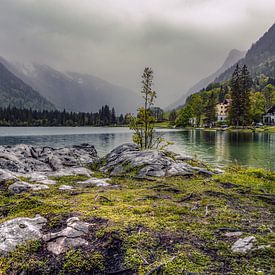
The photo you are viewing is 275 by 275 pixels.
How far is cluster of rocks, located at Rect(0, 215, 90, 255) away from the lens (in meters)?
6.23

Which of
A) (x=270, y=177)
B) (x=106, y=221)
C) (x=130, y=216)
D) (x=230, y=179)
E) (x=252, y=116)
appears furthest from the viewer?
(x=252, y=116)

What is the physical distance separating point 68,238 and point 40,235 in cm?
87

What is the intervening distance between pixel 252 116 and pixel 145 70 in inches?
4021

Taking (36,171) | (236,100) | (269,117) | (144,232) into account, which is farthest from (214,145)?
(269,117)

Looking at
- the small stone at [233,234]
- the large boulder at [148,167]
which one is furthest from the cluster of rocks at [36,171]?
the small stone at [233,234]

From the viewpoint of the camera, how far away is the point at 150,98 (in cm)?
2689

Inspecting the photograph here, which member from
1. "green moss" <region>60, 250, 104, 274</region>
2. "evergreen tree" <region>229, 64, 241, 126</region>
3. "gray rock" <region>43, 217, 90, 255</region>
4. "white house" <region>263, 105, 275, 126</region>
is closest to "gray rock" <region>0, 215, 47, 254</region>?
"gray rock" <region>43, 217, 90, 255</region>

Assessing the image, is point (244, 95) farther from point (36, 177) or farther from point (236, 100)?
point (36, 177)

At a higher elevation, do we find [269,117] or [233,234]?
[269,117]

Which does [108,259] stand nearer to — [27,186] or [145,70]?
[27,186]

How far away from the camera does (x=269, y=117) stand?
122250 millimetres

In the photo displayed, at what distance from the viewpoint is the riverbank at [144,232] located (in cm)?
553

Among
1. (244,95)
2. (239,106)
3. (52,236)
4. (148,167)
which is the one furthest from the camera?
(239,106)

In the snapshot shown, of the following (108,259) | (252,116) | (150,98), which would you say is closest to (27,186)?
(108,259)
